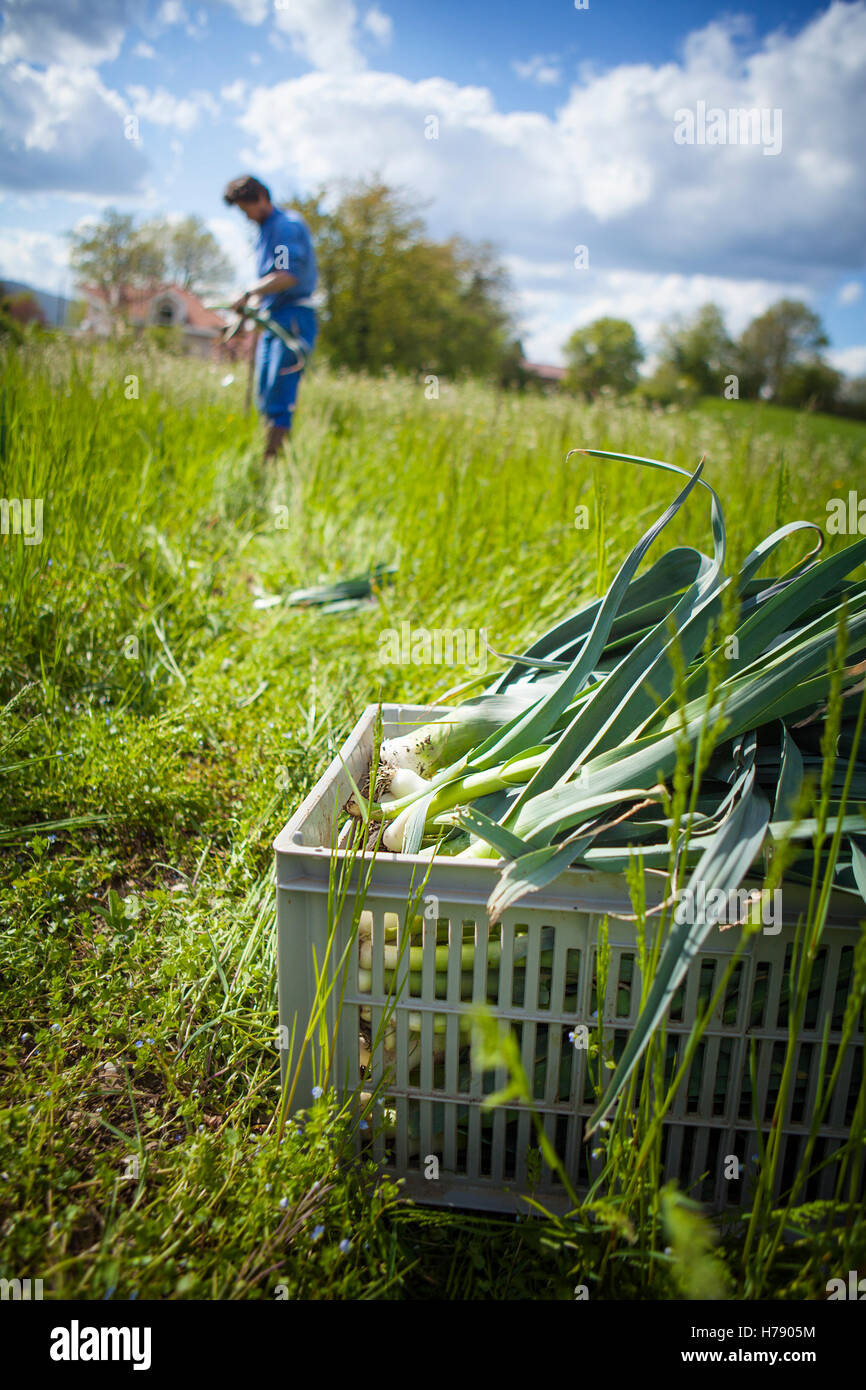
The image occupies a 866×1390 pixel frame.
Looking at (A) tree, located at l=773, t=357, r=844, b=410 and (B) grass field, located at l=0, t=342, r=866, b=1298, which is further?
(A) tree, located at l=773, t=357, r=844, b=410

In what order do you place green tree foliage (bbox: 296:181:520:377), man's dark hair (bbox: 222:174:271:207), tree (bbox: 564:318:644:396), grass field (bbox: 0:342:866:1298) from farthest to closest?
1. tree (bbox: 564:318:644:396)
2. green tree foliage (bbox: 296:181:520:377)
3. man's dark hair (bbox: 222:174:271:207)
4. grass field (bbox: 0:342:866:1298)

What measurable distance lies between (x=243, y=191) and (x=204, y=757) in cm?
433

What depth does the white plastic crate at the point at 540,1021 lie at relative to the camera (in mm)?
1079

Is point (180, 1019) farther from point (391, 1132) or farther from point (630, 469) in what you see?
point (630, 469)

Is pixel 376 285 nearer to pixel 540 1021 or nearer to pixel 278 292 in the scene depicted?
pixel 278 292

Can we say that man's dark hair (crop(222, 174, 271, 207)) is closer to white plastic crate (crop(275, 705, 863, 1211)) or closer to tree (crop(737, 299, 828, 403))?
white plastic crate (crop(275, 705, 863, 1211))

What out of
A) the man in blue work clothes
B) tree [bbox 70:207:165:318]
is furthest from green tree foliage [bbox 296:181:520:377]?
the man in blue work clothes

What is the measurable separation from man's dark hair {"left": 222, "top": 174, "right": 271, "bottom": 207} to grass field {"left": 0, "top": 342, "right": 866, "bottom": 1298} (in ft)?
3.91

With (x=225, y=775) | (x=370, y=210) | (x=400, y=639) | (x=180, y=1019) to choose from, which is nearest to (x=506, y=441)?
(x=400, y=639)

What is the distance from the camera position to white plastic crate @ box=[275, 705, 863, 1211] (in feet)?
3.54

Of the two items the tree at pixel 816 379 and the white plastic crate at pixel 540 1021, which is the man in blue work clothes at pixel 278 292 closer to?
the white plastic crate at pixel 540 1021

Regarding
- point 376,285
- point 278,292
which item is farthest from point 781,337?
point 278,292

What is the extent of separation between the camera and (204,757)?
232 centimetres

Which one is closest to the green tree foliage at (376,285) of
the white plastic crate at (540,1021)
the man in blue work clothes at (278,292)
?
the man in blue work clothes at (278,292)
